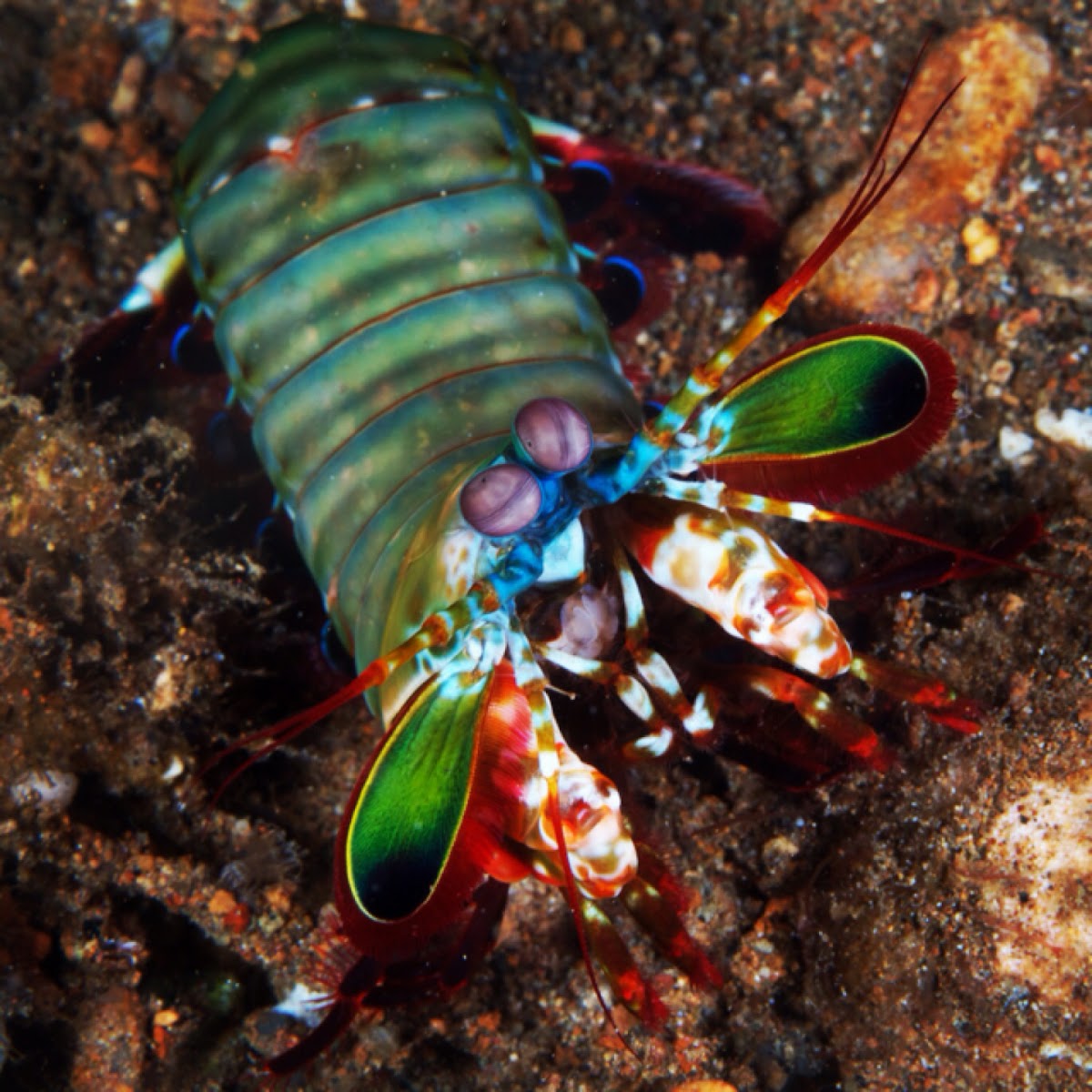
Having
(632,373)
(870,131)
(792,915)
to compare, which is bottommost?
(792,915)

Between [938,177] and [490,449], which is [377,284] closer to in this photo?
[490,449]

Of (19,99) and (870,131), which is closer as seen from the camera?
(870,131)

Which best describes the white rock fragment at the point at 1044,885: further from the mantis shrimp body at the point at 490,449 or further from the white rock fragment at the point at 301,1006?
the white rock fragment at the point at 301,1006

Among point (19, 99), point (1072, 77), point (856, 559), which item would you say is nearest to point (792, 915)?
point (856, 559)

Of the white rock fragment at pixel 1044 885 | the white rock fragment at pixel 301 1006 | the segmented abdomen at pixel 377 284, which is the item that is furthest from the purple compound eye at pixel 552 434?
the white rock fragment at pixel 301 1006

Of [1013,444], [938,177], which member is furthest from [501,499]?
[938,177]

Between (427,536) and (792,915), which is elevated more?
(427,536)

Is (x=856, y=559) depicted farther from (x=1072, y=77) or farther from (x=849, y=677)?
(x=1072, y=77)
